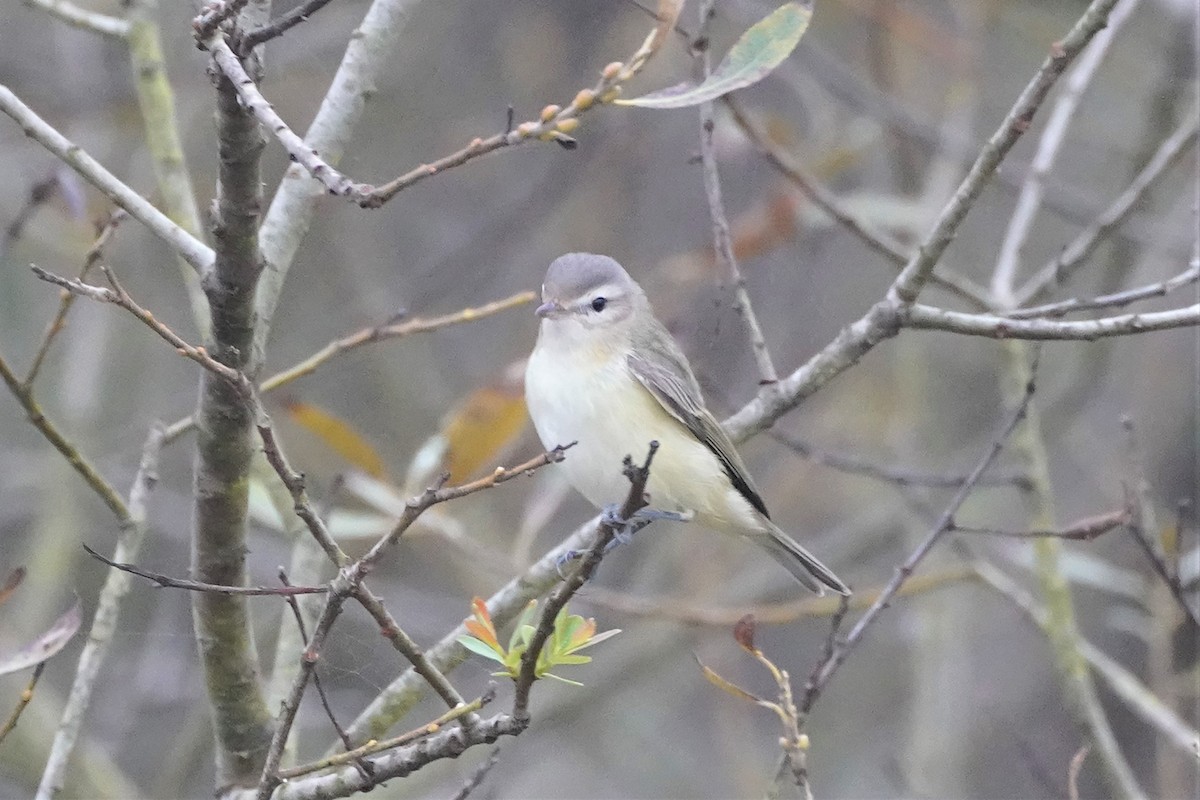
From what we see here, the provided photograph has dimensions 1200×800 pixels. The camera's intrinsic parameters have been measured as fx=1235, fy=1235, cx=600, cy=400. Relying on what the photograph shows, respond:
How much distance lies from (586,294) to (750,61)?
133cm

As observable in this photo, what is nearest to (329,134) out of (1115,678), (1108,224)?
(1108,224)

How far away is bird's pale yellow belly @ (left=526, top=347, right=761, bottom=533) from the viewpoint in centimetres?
288

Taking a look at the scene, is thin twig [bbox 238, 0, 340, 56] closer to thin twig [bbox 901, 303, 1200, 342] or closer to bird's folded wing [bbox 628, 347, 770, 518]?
thin twig [bbox 901, 303, 1200, 342]

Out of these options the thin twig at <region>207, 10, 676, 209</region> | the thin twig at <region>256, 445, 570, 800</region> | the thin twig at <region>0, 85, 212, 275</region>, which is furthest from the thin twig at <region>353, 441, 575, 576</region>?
the thin twig at <region>0, 85, 212, 275</region>

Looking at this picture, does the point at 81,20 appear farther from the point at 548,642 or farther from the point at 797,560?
the point at 797,560

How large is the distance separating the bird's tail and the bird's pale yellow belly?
7.6 inches

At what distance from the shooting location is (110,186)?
1.96m

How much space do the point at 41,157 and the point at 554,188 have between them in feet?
7.03

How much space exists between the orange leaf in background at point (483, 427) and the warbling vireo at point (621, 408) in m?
0.21

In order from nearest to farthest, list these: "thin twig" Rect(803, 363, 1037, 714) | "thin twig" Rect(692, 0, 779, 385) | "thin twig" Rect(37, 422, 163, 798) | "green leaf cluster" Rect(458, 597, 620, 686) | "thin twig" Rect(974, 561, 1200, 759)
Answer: "green leaf cluster" Rect(458, 597, 620, 686) → "thin twig" Rect(37, 422, 163, 798) → "thin twig" Rect(803, 363, 1037, 714) → "thin twig" Rect(692, 0, 779, 385) → "thin twig" Rect(974, 561, 1200, 759)

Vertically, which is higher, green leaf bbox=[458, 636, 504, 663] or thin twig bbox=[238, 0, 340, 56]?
thin twig bbox=[238, 0, 340, 56]

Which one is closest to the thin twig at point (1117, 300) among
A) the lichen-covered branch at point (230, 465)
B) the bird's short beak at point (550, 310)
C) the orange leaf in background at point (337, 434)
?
the bird's short beak at point (550, 310)

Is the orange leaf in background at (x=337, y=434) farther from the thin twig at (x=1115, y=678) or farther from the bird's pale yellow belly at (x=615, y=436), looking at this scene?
the thin twig at (x=1115, y=678)

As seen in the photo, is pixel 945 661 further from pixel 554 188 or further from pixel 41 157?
pixel 41 157
